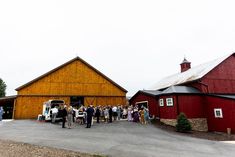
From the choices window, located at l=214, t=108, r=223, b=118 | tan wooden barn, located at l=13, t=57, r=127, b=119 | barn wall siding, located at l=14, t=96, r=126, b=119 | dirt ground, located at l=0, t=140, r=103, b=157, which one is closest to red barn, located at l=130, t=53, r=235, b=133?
window, located at l=214, t=108, r=223, b=118

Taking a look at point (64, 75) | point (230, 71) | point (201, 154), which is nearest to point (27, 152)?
point (201, 154)

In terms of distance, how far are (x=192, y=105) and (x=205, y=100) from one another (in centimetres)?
179

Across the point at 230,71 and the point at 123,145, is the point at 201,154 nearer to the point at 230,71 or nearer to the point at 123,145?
the point at 123,145

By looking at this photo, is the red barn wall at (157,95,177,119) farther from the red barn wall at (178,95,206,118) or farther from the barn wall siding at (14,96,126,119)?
the barn wall siding at (14,96,126,119)

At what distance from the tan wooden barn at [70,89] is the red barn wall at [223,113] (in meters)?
11.1

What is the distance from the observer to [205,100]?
20422 millimetres

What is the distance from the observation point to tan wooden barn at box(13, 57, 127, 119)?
22.6 metres

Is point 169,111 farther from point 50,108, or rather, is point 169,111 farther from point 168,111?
point 50,108

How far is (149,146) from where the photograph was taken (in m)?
9.93

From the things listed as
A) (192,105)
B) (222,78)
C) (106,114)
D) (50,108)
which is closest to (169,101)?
(192,105)

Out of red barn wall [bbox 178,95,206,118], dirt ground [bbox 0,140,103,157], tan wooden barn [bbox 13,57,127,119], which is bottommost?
dirt ground [bbox 0,140,103,157]

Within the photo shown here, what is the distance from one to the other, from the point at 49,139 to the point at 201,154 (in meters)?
7.94

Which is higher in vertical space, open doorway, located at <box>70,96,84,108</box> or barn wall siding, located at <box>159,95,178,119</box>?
open doorway, located at <box>70,96,84,108</box>

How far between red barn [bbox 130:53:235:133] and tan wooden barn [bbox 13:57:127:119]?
5.86 m
